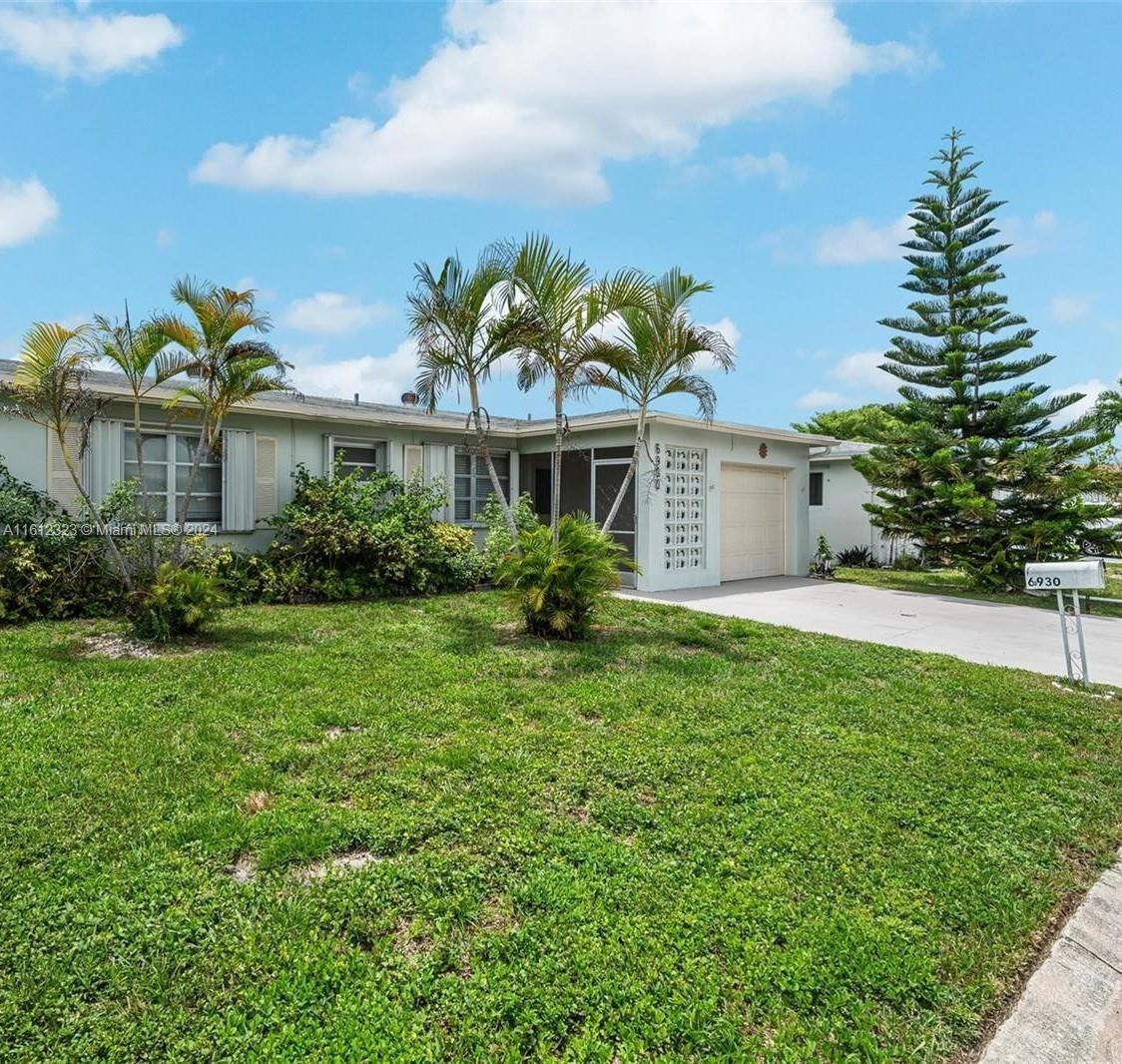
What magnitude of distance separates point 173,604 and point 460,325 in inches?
171

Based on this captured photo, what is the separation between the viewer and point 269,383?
26.7 feet

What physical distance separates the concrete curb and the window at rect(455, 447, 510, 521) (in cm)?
1142

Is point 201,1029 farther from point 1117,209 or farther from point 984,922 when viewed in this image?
point 1117,209

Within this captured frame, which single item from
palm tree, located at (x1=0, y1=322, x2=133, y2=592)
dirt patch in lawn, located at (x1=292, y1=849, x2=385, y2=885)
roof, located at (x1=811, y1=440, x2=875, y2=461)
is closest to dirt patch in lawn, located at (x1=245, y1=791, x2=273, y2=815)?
dirt patch in lawn, located at (x1=292, y1=849, x2=385, y2=885)

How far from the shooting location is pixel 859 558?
18.0 metres

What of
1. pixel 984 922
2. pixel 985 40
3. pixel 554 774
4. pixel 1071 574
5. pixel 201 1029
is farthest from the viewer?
pixel 985 40

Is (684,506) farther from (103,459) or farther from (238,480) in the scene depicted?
(103,459)

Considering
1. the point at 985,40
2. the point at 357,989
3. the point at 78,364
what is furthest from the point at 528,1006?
the point at 985,40

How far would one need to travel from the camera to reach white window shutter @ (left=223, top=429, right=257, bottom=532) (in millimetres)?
10656

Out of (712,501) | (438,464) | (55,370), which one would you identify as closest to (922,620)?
(712,501)

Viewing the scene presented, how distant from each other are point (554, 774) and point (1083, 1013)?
2480 millimetres

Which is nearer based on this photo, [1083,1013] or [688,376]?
[1083,1013]

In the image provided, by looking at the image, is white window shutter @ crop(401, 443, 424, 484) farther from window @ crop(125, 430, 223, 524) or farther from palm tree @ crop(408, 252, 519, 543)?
palm tree @ crop(408, 252, 519, 543)

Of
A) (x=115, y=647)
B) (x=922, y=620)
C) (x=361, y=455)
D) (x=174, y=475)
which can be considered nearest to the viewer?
(x=115, y=647)
